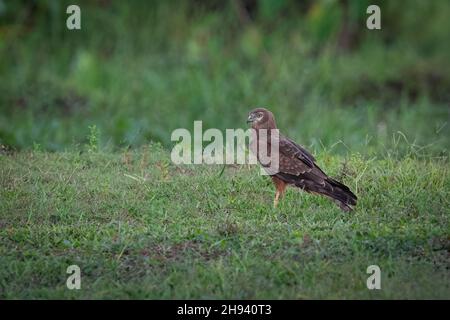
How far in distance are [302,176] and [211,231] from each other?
98cm

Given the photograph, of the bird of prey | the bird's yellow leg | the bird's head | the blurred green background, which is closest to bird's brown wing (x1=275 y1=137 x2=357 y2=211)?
the bird of prey

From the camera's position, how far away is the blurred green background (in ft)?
35.4

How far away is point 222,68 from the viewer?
39.8ft

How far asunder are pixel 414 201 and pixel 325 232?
3.33 ft

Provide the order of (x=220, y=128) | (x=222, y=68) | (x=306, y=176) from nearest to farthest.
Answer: (x=306, y=176) < (x=220, y=128) < (x=222, y=68)

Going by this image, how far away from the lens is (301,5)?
13844mm

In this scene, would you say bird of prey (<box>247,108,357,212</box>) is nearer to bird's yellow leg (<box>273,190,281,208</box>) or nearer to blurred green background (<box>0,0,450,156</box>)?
bird's yellow leg (<box>273,190,281,208</box>)

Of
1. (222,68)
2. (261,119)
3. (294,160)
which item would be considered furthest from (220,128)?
(294,160)

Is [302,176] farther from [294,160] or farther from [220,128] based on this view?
[220,128]

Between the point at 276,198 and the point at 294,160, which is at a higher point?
the point at 294,160

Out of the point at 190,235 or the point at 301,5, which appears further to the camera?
the point at 301,5

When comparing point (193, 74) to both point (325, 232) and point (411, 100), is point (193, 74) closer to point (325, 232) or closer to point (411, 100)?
point (411, 100)

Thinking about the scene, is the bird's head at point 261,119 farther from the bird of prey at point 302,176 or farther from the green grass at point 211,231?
the green grass at point 211,231

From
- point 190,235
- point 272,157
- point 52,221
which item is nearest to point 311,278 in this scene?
point 190,235
